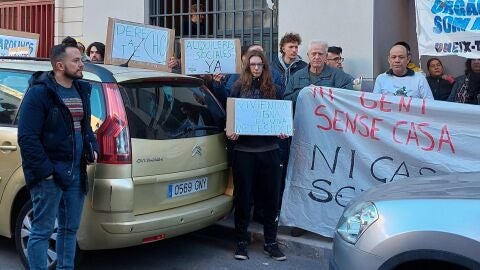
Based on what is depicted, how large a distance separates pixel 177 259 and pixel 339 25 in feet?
14.6

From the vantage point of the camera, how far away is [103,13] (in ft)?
35.3

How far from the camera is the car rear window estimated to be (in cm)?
452

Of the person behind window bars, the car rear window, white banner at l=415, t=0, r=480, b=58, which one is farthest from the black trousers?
the person behind window bars

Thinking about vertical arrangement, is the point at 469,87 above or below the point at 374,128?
above

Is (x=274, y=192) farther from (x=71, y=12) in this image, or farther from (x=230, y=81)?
(x=71, y=12)

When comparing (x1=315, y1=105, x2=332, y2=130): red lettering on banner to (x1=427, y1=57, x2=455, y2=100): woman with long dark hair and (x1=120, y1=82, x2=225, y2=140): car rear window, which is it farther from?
(x1=427, y1=57, x2=455, y2=100): woman with long dark hair

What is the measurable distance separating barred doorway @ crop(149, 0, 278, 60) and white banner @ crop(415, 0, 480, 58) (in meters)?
3.17

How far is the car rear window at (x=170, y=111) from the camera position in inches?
178

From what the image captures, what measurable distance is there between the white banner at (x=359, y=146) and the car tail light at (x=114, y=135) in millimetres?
1891

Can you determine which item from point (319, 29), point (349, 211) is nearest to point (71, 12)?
point (319, 29)

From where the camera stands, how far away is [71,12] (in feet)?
37.7

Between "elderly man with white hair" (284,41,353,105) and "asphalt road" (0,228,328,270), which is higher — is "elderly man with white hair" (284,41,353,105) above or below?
above

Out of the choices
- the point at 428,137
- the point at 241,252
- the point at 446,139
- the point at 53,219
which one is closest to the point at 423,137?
the point at 428,137

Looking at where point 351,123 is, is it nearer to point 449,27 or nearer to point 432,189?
point 449,27
